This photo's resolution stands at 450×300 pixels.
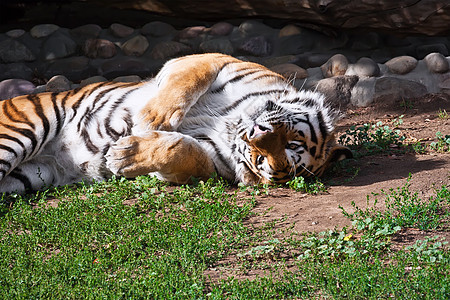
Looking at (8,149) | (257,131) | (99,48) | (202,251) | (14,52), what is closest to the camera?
(202,251)

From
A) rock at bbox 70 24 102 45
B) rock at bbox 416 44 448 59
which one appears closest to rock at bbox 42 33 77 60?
rock at bbox 70 24 102 45

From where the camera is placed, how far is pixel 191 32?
23.3ft

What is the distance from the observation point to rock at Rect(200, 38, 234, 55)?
695 centimetres

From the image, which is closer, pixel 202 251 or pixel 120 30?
pixel 202 251

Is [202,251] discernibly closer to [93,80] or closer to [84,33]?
[93,80]

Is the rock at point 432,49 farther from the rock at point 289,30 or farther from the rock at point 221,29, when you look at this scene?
the rock at point 221,29

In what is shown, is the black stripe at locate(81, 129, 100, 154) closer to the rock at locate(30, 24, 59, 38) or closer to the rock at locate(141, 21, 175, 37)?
the rock at locate(141, 21, 175, 37)

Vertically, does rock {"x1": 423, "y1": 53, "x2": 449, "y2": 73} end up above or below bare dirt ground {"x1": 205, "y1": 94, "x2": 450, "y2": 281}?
above

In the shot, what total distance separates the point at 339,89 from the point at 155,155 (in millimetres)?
3190

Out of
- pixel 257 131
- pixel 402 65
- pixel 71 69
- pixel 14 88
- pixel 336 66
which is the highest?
pixel 257 131

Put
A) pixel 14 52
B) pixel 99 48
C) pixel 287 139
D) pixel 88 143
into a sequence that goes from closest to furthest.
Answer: pixel 287 139 < pixel 88 143 < pixel 14 52 < pixel 99 48

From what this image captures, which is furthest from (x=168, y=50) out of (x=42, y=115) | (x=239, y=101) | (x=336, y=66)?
(x=239, y=101)

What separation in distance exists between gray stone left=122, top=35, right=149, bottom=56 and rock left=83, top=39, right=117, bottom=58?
0.55 ft

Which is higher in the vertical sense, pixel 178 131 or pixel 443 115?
pixel 178 131
